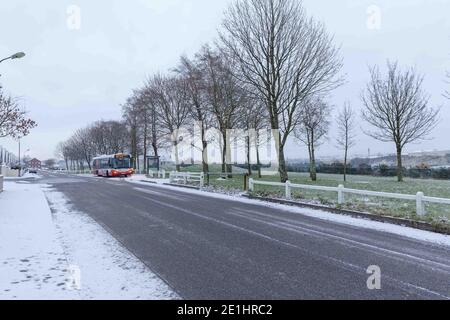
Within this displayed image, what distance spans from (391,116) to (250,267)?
105ft

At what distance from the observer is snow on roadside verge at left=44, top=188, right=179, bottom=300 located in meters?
5.63

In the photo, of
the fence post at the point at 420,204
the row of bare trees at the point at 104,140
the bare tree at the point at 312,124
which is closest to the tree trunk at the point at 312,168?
the bare tree at the point at 312,124

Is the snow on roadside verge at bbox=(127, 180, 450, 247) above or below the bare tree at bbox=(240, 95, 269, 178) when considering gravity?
below

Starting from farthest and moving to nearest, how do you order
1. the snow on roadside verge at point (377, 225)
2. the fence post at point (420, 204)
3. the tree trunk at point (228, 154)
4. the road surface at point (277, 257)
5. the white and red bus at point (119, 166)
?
1. the white and red bus at point (119, 166)
2. the tree trunk at point (228, 154)
3. the fence post at point (420, 204)
4. the snow on roadside verge at point (377, 225)
5. the road surface at point (277, 257)

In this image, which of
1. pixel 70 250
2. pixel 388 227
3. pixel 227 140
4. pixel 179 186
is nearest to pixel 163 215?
pixel 70 250

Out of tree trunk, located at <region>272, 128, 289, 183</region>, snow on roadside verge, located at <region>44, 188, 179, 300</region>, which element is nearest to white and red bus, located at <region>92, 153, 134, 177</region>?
tree trunk, located at <region>272, 128, 289, 183</region>

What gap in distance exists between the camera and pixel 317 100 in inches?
1494

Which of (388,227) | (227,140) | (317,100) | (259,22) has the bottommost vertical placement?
(388,227)

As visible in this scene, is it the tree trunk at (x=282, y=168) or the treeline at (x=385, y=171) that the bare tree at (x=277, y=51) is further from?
the treeline at (x=385, y=171)

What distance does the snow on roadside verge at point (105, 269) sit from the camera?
18.5 ft

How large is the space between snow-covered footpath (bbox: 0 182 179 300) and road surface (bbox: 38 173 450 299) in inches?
14.4

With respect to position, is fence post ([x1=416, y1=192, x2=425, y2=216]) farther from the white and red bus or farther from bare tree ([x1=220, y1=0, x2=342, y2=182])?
the white and red bus

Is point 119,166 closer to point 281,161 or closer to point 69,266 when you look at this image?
point 281,161

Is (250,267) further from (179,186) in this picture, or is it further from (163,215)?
(179,186)
